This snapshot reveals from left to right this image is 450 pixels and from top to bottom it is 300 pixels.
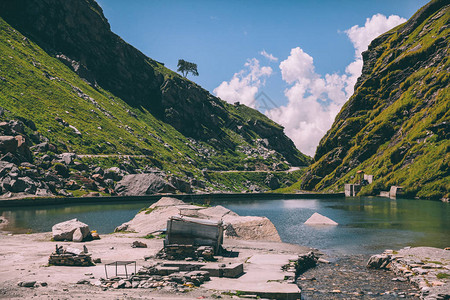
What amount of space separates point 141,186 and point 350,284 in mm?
97639

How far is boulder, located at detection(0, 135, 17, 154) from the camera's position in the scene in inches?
3696

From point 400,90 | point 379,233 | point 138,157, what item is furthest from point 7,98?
point 400,90

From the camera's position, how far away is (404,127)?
157125mm

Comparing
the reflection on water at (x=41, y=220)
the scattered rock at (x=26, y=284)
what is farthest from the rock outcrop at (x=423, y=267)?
the reflection on water at (x=41, y=220)

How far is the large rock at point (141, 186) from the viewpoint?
116 m

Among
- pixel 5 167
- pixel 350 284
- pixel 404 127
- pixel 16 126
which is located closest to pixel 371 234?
pixel 350 284

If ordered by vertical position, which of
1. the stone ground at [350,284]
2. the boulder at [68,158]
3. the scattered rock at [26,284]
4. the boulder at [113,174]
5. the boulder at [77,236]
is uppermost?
the boulder at [68,158]

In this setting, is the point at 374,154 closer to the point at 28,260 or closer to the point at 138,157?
the point at 138,157

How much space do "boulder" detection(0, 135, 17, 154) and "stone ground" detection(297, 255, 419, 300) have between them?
87452 millimetres

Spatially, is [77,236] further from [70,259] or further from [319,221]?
[319,221]

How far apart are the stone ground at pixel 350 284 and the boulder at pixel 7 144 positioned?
87.5 meters

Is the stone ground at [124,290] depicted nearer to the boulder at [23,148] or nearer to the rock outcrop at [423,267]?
the rock outcrop at [423,267]

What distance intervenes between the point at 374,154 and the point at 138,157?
3999 inches

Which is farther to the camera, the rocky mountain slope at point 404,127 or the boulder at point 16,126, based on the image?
the rocky mountain slope at point 404,127
